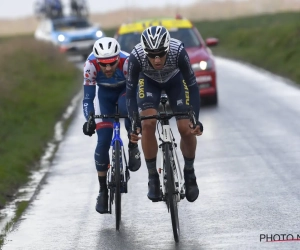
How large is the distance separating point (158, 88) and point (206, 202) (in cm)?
166

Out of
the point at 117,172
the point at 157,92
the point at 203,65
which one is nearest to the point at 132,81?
the point at 157,92

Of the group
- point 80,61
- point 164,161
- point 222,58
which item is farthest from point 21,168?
point 80,61

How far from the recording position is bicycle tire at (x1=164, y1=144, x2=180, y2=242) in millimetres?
8023

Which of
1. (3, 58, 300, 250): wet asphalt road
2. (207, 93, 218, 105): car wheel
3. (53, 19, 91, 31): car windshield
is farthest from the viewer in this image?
(53, 19, 91, 31): car windshield

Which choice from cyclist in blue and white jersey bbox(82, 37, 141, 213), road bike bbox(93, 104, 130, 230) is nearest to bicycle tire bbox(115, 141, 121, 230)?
road bike bbox(93, 104, 130, 230)

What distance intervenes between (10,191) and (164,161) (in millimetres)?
3981

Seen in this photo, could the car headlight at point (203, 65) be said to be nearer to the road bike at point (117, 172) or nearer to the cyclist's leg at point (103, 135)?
the cyclist's leg at point (103, 135)

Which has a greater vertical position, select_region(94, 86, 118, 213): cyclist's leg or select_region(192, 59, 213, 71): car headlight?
select_region(94, 86, 118, 213): cyclist's leg

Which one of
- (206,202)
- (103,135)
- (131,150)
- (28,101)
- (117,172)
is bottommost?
(28,101)

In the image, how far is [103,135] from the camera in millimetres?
9312

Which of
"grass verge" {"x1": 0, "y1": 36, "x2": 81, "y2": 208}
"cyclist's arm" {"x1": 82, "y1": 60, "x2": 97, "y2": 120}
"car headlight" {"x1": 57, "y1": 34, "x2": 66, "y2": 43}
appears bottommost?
"car headlight" {"x1": 57, "y1": 34, "x2": 66, "y2": 43}

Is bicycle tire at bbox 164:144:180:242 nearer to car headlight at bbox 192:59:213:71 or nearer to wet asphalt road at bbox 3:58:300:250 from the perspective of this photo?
wet asphalt road at bbox 3:58:300:250

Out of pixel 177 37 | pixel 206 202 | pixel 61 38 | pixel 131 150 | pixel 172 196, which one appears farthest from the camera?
pixel 61 38

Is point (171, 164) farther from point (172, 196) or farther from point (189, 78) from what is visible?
point (189, 78)
